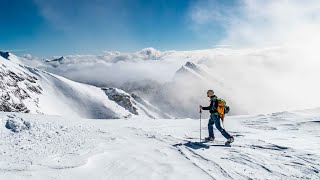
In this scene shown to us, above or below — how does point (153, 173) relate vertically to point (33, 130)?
below

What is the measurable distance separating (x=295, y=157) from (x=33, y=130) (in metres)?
9.98

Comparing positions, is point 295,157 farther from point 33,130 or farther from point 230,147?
point 33,130

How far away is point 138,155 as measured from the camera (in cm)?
1057

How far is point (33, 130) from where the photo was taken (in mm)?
13531

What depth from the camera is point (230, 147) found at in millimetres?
12180

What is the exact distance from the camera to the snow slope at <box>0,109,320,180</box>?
8.59 m

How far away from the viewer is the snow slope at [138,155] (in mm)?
8586

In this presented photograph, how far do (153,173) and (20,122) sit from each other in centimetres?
855

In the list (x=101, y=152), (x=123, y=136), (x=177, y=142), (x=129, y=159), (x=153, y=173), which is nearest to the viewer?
(x=153, y=173)

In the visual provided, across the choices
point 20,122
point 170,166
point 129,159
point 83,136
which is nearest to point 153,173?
point 170,166

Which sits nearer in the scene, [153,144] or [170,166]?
[170,166]

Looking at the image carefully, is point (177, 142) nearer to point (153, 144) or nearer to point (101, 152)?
point (153, 144)

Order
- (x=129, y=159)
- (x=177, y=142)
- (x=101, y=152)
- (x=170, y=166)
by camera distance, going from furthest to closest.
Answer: (x=177, y=142), (x=101, y=152), (x=129, y=159), (x=170, y=166)

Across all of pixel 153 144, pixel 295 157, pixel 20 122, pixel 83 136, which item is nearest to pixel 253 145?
pixel 295 157
